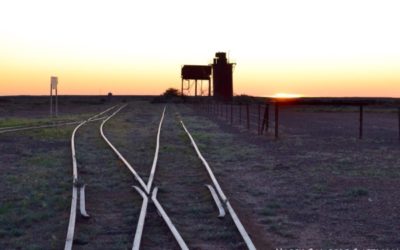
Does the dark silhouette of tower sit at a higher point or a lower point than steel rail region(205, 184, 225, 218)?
higher

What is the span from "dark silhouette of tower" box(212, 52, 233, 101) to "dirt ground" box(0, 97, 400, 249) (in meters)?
74.8

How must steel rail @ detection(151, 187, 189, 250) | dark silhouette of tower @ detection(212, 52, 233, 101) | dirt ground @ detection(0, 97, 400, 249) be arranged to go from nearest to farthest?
steel rail @ detection(151, 187, 189, 250), dirt ground @ detection(0, 97, 400, 249), dark silhouette of tower @ detection(212, 52, 233, 101)

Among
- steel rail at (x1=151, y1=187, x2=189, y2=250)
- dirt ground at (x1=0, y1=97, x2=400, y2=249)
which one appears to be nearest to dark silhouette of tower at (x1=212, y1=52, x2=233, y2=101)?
dirt ground at (x1=0, y1=97, x2=400, y2=249)

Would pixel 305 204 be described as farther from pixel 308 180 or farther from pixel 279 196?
pixel 308 180

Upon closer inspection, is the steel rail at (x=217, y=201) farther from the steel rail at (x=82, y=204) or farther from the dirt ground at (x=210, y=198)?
the steel rail at (x=82, y=204)

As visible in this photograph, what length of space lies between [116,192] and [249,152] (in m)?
7.99

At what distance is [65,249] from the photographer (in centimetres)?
751

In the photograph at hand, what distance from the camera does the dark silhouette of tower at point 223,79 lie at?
95.8m

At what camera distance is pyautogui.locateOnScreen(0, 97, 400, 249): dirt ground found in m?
8.48

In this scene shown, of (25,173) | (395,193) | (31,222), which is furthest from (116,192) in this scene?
(395,193)

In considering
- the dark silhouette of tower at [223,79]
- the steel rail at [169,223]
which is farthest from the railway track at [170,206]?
the dark silhouette of tower at [223,79]

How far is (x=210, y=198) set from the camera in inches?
437

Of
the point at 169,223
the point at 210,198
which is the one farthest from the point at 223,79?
the point at 169,223

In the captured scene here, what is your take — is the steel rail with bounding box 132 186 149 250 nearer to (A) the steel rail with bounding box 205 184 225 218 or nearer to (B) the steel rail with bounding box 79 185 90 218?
(B) the steel rail with bounding box 79 185 90 218
